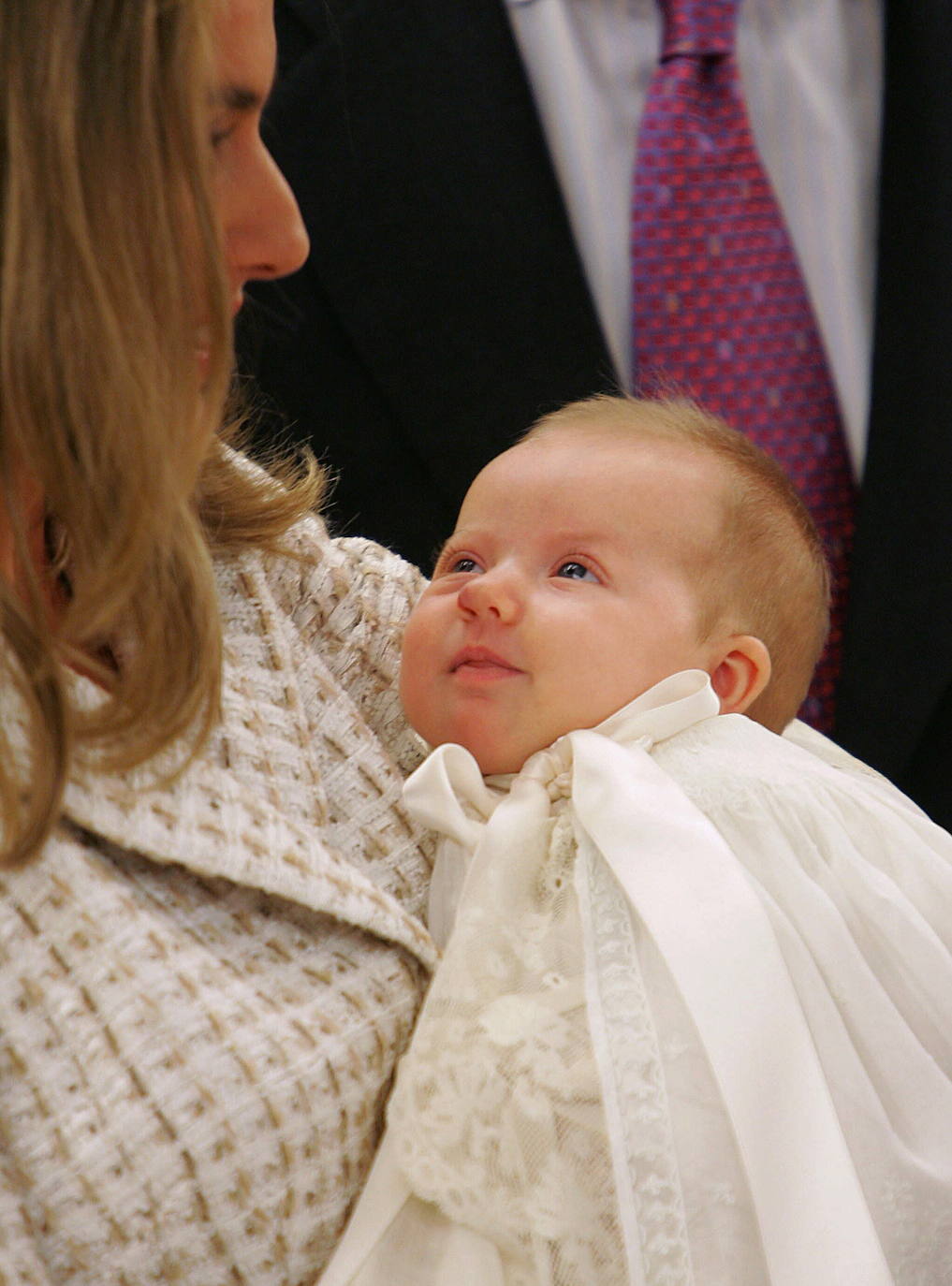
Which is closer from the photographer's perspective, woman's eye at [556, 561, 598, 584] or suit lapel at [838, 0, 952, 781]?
woman's eye at [556, 561, 598, 584]

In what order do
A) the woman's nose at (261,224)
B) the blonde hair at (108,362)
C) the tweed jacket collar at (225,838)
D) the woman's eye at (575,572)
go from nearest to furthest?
the blonde hair at (108,362) → the tweed jacket collar at (225,838) → the woman's nose at (261,224) → the woman's eye at (575,572)

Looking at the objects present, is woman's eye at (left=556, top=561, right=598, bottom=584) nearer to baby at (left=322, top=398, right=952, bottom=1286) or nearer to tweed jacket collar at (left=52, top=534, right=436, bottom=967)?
baby at (left=322, top=398, right=952, bottom=1286)

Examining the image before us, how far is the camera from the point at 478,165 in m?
2.04

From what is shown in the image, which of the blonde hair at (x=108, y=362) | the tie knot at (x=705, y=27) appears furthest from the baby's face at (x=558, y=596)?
the tie knot at (x=705, y=27)

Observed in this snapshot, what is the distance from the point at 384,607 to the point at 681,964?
1.67 feet

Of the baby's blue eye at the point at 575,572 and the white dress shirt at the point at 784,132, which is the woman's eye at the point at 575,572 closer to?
the baby's blue eye at the point at 575,572

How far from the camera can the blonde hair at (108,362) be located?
95 centimetres

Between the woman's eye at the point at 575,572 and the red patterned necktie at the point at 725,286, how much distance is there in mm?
749

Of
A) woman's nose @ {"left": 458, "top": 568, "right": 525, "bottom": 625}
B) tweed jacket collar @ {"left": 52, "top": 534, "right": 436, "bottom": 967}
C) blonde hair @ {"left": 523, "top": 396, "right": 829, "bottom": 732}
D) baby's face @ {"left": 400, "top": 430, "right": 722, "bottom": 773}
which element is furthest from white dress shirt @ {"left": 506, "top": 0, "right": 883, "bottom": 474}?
tweed jacket collar @ {"left": 52, "top": 534, "right": 436, "bottom": 967}

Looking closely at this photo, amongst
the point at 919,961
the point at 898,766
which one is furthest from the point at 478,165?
the point at 919,961

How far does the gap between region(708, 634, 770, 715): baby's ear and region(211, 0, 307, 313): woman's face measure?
0.50 m

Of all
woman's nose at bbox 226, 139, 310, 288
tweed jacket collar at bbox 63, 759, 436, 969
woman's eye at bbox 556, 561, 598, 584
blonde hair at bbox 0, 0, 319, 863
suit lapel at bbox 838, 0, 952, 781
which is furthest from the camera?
suit lapel at bbox 838, 0, 952, 781

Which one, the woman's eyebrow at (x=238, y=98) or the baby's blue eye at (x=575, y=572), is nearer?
the woman's eyebrow at (x=238, y=98)

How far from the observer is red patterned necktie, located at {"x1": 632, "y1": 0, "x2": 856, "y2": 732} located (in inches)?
80.2
